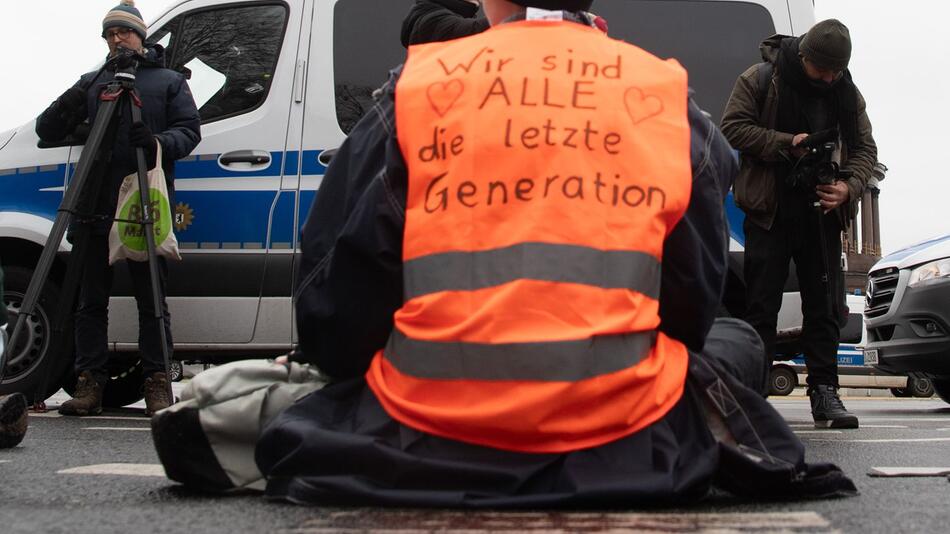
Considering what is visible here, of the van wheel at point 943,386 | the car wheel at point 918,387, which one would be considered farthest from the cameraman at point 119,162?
the car wheel at point 918,387

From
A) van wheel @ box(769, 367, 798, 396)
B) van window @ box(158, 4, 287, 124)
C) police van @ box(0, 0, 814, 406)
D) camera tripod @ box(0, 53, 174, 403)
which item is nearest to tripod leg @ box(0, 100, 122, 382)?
camera tripod @ box(0, 53, 174, 403)

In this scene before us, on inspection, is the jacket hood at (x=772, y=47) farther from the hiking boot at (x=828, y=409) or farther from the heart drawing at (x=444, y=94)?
the heart drawing at (x=444, y=94)

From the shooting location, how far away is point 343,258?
2418 millimetres

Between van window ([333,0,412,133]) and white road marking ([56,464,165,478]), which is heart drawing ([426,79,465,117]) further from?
van window ([333,0,412,133])

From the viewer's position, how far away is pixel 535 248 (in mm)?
2221

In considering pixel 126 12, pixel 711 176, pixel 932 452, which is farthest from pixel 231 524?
pixel 126 12

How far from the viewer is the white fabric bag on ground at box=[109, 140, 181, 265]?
5.56 m

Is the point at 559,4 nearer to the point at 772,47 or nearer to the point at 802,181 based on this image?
the point at 802,181

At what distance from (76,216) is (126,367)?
1.58 metres

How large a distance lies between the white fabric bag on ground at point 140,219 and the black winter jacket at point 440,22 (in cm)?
132

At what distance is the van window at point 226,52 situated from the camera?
6.12 metres

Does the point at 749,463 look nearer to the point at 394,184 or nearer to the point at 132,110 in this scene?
the point at 394,184

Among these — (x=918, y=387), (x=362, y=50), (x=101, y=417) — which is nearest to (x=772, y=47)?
(x=362, y=50)

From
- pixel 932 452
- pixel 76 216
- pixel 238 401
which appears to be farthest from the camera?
pixel 76 216
